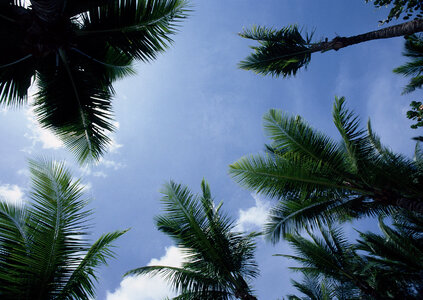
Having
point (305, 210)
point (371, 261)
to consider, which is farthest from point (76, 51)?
point (371, 261)

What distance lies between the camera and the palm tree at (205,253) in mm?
6297

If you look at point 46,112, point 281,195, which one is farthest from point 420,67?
point 46,112

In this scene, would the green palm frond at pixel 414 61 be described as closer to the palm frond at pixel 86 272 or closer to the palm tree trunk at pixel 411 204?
the palm tree trunk at pixel 411 204

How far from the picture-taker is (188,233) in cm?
638

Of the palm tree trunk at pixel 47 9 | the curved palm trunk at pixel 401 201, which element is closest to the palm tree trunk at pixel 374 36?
the curved palm trunk at pixel 401 201

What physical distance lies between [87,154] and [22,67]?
2176mm

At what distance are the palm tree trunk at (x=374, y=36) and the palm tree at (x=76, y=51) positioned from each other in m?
3.95

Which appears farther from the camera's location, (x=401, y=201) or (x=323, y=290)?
(x=323, y=290)

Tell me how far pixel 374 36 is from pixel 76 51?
700 cm

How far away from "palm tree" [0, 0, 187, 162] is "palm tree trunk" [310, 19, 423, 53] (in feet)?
13.0

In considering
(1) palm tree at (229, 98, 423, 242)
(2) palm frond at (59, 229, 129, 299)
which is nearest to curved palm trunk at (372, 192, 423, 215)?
(1) palm tree at (229, 98, 423, 242)

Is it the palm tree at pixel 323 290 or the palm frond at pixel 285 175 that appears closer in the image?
the palm frond at pixel 285 175

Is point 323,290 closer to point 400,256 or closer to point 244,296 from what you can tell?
point 400,256

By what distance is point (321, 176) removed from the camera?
241 inches
